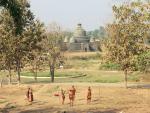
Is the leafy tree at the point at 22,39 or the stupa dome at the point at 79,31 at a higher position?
the stupa dome at the point at 79,31

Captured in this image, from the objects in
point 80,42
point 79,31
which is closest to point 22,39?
point 80,42

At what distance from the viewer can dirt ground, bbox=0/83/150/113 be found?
101 feet

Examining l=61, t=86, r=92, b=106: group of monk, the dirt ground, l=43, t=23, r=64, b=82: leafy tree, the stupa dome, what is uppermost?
the stupa dome

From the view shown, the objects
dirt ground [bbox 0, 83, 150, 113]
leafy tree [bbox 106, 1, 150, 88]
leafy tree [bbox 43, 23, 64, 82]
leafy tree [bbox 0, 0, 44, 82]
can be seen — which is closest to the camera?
dirt ground [bbox 0, 83, 150, 113]

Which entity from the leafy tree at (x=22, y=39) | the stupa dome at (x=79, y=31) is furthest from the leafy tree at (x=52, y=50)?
the stupa dome at (x=79, y=31)

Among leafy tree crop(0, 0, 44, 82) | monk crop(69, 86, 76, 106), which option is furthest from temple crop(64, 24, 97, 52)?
monk crop(69, 86, 76, 106)

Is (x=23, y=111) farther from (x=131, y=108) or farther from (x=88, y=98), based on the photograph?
(x=131, y=108)

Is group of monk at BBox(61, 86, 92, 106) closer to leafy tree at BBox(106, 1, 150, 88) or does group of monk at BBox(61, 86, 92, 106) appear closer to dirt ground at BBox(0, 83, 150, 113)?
dirt ground at BBox(0, 83, 150, 113)

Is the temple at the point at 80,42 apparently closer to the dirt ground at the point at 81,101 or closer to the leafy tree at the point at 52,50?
the leafy tree at the point at 52,50

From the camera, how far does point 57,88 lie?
40188mm

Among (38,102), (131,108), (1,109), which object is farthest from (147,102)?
Answer: (1,109)

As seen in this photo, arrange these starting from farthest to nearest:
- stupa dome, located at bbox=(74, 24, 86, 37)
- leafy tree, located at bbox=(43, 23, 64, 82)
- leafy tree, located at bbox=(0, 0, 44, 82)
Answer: stupa dome, located at bbox=(74, 24, 86, 37) < leafy tree, located at bbox=(43, 23, 64, 82) < leafy tree, located at bbox=(0, 0, 44, 82)

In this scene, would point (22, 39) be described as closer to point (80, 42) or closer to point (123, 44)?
point (123, 44)

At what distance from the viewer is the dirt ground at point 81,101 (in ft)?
101
